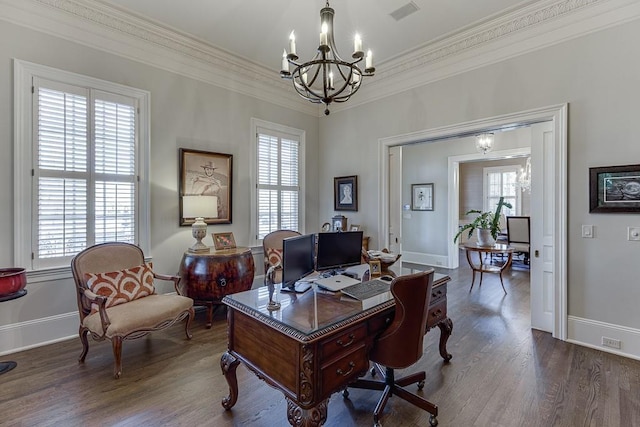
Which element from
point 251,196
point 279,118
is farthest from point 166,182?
point 279,118

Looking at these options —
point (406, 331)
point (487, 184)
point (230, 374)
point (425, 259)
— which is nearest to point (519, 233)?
point (425, 259)

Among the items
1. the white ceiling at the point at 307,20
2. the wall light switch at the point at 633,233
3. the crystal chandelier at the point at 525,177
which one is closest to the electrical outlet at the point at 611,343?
the wall light switch at the point at 633,233

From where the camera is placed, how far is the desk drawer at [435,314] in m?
2.44

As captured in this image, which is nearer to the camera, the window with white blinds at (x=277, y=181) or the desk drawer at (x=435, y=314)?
the desk drawer at (x=435, y=314)

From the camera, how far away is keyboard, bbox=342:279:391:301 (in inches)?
81.4

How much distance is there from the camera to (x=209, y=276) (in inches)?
137

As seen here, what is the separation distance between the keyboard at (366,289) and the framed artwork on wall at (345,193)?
2.78 meters

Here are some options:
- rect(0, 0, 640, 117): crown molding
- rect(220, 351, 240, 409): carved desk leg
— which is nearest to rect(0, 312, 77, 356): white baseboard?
rect(220, 351, 240, 409): carved desk leg

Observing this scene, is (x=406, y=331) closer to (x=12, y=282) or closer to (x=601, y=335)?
(x=601, y=335)

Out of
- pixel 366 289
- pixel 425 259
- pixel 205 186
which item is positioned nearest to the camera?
pixel 366 289

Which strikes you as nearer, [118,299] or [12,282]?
[12,282]

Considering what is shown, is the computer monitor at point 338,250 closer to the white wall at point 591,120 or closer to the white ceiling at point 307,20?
the white wall at point 591,120

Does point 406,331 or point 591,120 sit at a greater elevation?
point 591,120

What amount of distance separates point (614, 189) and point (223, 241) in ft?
13.8
